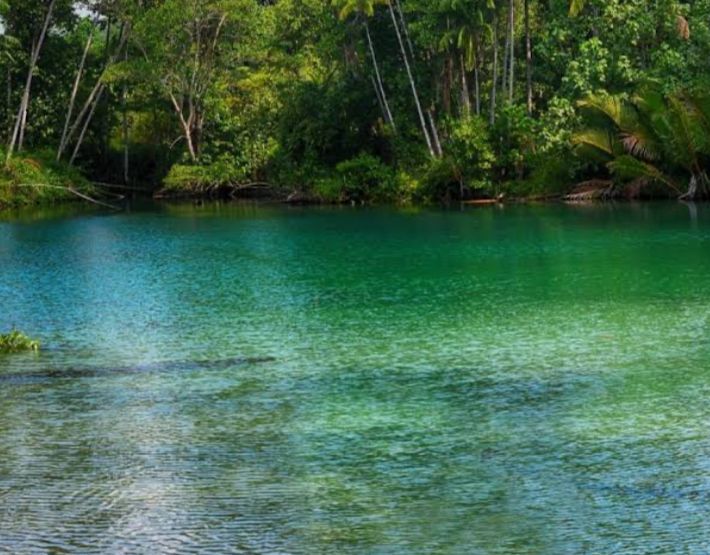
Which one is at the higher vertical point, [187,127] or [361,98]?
[361,98]

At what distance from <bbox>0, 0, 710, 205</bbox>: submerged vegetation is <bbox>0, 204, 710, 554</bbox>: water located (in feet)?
56.7

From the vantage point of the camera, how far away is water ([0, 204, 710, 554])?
23.6 feet

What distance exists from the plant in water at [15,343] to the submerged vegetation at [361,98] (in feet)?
80.3

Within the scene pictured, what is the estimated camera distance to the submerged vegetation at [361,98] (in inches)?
1496

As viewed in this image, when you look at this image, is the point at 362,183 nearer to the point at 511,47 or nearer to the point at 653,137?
the point at 511,47

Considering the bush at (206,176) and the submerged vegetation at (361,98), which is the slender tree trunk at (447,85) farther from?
the bush at (206,176)

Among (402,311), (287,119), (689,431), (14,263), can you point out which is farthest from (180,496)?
(287,119)

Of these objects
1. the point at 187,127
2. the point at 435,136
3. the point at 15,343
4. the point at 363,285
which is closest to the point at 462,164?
the point at 435,136

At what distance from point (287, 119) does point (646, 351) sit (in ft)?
116

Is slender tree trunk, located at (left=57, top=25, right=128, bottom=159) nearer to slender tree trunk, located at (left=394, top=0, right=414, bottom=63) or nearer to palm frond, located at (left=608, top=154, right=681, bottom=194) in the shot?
slender tree trunk, located at (left=394, top=0, right=414, bottom=63)

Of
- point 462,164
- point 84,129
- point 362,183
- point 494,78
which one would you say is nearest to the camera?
point 462,164

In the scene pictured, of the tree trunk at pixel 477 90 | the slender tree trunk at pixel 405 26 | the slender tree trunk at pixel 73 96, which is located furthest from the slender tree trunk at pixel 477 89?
the slender tree trunk at pixel 73 96

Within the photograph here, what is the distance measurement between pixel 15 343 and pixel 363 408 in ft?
15.0

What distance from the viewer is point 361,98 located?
45.1m
